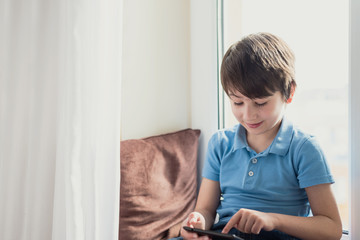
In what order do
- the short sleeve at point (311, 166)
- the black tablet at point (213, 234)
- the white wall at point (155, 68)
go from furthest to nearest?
the white wall at point (155, 68) → the short sleeve at point (311, 166) → the black tablet at point (213, 234)

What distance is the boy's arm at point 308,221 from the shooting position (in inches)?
28.7

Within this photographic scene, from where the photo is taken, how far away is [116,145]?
78cm

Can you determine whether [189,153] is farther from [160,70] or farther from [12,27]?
[12,27]

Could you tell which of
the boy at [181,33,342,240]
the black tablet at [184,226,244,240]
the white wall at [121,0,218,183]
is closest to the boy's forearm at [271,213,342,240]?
the boy at [181,33,342,240]

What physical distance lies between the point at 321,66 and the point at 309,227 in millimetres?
513

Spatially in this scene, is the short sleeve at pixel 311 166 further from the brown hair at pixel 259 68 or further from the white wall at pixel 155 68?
the white wall at pixel 155 68

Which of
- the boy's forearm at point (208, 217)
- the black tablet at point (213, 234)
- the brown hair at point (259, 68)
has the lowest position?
the boy's forearm at point (208, 217)

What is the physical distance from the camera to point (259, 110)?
2.65ft

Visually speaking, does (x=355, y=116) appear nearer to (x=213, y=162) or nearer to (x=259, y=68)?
(x=259, y=68)

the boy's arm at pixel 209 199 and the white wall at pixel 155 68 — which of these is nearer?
the boy's arm at pixel 209 199

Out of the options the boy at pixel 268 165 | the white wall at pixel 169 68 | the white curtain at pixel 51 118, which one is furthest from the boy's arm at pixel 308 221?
the white wall at pixel 169 68

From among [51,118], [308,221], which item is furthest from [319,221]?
[51,118]

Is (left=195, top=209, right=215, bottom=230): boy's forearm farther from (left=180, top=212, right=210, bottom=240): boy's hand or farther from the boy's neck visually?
the boy's neck

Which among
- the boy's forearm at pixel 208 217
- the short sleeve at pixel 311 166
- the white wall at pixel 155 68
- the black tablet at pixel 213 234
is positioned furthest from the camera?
the white wall at pixel 155 68
